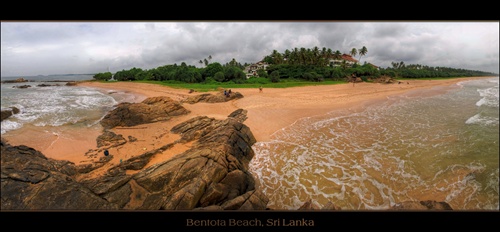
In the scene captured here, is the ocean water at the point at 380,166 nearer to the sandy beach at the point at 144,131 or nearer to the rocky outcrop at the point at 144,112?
the sandy beach at the point at 144,131

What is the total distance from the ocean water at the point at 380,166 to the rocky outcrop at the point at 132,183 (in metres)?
0.66

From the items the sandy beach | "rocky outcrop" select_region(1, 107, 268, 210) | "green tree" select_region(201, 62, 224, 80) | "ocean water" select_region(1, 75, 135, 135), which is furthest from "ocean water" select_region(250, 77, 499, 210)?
"ocean water" select_region(1, 75, 135, 135)

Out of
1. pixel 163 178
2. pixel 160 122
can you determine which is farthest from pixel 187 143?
pixel 163 178

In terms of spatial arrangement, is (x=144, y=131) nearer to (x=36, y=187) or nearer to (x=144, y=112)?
(x=144, y=112)

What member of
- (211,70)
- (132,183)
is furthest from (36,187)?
(211,70)

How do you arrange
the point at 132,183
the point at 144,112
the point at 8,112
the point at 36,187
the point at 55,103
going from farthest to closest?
the point at 144,112 < the point at 55,103 < the point at 132,183 < the point at 8,112 < the point at 36,187

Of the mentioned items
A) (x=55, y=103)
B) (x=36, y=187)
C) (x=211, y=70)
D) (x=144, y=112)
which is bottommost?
(x=36, y=187)

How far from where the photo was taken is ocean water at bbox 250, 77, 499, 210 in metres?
2.53

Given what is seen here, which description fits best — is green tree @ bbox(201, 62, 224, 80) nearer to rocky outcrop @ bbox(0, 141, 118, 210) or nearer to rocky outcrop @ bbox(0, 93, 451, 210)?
rocky outcrop @ bbox(0, 93, 451, 210)

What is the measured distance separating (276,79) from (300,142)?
24.1ft

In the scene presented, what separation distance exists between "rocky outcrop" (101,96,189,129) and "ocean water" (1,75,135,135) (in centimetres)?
17

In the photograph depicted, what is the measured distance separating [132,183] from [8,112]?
150 cm

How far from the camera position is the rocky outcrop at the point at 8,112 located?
6.54 ft

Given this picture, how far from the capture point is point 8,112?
205cm
